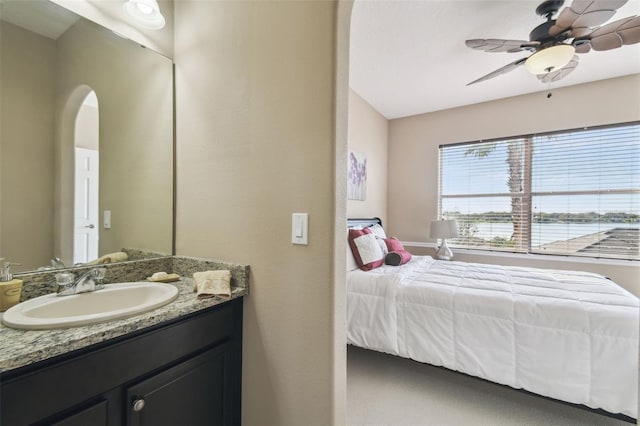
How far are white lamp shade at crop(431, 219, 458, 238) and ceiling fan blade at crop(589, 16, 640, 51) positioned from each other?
2.16 m

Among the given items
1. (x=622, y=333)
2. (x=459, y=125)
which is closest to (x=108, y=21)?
(x=622, y=333)

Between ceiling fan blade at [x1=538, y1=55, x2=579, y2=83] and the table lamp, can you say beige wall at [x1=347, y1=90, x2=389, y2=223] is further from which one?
ceiling fan blade at [x1=538, y1=55, x2=579, y2=83]

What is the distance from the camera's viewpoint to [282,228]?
3.79 ft

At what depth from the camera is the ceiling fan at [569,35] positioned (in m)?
1.68

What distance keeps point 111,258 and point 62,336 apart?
2.11 ft

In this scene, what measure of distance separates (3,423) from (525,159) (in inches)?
183

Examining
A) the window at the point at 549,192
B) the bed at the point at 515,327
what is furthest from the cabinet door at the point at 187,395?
the window at the point at 549,192

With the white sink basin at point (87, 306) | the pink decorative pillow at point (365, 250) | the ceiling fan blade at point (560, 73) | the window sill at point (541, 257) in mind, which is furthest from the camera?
the window sill at point (541, 257)

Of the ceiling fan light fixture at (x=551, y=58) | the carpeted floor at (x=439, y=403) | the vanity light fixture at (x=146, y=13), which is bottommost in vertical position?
the carpeted floor at (x=439, y=403)

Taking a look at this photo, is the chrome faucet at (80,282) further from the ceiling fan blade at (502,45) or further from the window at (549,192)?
the window at (549,192)

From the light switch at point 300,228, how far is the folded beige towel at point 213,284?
13.8 inches

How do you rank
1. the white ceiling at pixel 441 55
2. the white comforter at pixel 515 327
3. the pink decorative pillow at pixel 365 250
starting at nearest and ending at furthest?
1. the white comforter at pixel 515 327
2. the white ceiling at pixel 441 55
3. the pink decorative pillow at pixel 365 250

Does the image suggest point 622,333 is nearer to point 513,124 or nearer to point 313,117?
point 313,117

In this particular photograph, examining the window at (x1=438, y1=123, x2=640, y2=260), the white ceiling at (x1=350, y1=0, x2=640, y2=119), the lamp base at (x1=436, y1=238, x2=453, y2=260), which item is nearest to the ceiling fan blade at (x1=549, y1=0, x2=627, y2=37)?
the white ceiling at (x1=350, y1=0, x2=640, y2=119)
